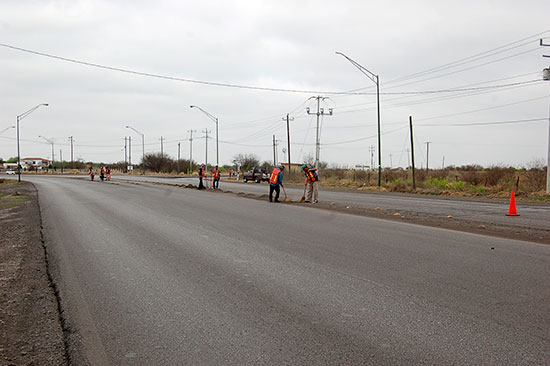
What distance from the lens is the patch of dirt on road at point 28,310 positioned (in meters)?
4.29

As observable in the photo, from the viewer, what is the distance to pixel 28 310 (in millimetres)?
5660

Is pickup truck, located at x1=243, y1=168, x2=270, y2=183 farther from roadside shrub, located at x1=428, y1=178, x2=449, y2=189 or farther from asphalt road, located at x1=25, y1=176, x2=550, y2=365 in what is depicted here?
asphalt road, located at x1=25, y1=176, x2=550, y2=365

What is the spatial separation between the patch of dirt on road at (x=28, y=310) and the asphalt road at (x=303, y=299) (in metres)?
0.19

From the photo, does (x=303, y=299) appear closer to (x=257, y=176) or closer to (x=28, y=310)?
(x=28, y=310)

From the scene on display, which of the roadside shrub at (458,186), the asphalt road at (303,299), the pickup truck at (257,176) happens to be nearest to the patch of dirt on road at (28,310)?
the asphalt road at (303,299)

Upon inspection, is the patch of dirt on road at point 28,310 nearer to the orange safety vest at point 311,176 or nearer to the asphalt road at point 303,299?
the asphalt road at point 303,299

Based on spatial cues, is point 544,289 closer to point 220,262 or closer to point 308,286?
point 308,286

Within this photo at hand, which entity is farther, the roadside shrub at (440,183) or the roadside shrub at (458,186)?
the roadside shrub at (440,183)

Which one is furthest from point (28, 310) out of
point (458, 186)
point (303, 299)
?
point (458, 186)

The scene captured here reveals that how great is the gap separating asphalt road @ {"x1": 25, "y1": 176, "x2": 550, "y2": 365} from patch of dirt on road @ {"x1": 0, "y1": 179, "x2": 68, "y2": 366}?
→ 0.19 meters

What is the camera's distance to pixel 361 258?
8438 mm

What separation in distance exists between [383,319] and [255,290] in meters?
1.91

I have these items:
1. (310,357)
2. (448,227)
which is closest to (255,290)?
(310,357)

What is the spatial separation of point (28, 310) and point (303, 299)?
334 centimetres
